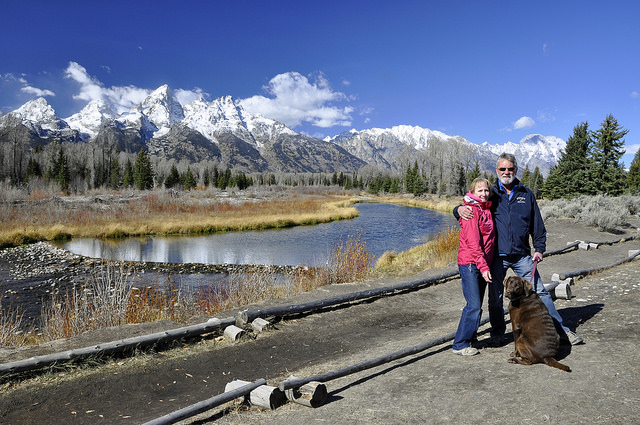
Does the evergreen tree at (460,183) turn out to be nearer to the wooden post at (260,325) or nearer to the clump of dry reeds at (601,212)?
the clump of dry reeds at (601,212)

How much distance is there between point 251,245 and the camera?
26.2 metres

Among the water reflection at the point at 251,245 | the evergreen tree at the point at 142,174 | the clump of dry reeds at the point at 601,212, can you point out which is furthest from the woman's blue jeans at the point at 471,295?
the evergreen tree at the point at 142,174

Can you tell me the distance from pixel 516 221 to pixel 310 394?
120 inches

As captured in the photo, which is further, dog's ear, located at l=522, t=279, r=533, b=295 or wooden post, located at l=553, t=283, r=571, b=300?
wooden post, located at l=553, t=283, r=571, b=300

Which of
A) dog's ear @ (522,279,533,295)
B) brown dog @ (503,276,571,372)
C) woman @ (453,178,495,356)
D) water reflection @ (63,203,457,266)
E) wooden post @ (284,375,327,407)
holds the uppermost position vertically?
woman @ (453,178,495,356)

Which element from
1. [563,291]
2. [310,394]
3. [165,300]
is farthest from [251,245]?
[310,394]

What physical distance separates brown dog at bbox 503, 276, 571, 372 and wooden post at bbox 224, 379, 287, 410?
2.68m

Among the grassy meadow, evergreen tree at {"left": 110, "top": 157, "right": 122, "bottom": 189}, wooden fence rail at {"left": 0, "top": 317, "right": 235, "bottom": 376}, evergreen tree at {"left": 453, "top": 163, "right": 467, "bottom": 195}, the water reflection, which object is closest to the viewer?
wooden fence rail at {"left": 0, "top": 317, "right": 235, "bottom": 376}

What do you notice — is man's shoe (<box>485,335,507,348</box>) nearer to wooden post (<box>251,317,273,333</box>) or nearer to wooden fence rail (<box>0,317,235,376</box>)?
wooden post (<box>251,317,273,333</box>)

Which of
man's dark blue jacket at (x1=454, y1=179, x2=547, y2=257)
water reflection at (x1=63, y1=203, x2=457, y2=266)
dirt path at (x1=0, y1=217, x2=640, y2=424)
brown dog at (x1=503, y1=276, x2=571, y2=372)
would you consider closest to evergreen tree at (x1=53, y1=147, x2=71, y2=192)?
water reflection at (x1=63, y1=203, x2=457, y2=266)

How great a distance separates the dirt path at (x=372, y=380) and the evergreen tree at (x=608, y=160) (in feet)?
95.0

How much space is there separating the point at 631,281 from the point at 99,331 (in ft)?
33.1

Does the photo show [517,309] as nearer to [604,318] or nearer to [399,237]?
[604,318]

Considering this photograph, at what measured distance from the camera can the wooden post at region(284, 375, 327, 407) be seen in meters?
4.06
